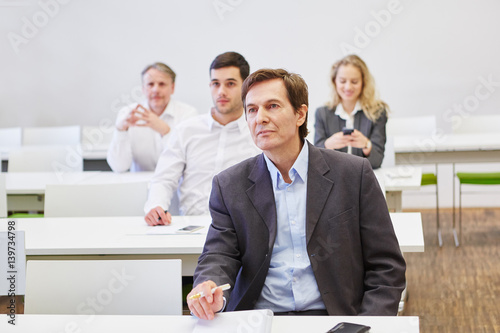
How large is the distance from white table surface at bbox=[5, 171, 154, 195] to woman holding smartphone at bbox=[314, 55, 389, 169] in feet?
3.89

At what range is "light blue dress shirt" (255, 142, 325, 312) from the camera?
1.88 m

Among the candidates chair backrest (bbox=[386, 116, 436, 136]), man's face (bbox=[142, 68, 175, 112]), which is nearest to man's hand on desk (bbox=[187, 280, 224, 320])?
man's face (bbox=[142, 68, 175, 112])

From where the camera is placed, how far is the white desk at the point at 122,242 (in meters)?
2.33

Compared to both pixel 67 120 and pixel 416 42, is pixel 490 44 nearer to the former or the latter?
pixel 416 42

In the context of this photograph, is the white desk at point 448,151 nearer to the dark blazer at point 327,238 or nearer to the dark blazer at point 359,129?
the dark blazer at point 359,129

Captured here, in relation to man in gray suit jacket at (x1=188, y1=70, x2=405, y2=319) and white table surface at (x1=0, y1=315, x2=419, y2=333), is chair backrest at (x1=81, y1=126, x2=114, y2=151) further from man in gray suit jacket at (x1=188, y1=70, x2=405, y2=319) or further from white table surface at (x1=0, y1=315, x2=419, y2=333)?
white table surface at (x1=0, y1=315, x2=419, y2=333)

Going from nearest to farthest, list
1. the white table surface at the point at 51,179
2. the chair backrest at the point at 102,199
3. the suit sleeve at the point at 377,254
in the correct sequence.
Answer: the suit sleeve at the point at 377,254, the chair backrest at the point at 102,199, the white table surface at the point at 51,179

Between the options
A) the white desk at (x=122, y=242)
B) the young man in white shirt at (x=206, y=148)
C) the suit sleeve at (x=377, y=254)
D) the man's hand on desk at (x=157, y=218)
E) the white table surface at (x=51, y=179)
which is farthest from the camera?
the white table surface at (x=51, y=179)

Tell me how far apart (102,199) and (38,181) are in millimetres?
1000

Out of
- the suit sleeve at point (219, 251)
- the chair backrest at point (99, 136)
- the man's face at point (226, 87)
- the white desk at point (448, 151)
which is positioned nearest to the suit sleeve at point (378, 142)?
the white desk at point (448, 151)

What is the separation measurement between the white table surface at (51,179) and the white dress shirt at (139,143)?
→ 0.36ft

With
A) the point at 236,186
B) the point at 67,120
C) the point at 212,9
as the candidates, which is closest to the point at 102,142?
the point at 67,120

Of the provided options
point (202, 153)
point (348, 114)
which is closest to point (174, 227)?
point (202, 153)

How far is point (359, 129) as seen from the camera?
4211mm
